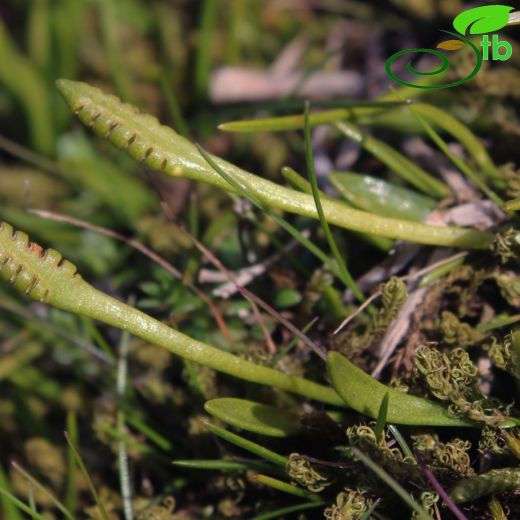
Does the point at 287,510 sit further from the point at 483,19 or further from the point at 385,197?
the point at 483,19

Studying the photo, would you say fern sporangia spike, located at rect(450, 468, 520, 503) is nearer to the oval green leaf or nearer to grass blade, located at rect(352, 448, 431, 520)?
grass blade, located at rect(352, 448, 431, 520)

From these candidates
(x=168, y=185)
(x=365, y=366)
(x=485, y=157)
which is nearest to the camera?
(x=365, y=366)

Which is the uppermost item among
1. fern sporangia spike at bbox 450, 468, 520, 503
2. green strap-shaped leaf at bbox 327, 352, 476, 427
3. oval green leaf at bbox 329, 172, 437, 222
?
oval green leaf at bbox 329, 172, 437, 222

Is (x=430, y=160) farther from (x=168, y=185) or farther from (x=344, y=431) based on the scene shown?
(x=168, y=185)

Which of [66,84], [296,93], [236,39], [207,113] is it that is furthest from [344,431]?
[236,39]

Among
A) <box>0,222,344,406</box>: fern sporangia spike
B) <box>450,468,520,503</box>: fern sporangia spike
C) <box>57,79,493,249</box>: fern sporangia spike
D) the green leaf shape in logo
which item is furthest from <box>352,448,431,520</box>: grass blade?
the green leaf shape in logo

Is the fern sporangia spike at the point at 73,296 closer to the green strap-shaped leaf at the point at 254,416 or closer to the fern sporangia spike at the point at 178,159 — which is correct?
the green strap-shaped leaf at the point at 254,416

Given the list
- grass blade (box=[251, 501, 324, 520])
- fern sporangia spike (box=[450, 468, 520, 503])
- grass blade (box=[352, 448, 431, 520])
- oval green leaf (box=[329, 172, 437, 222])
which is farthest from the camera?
oval green leaf (box=[329, 172, 437, 222])
